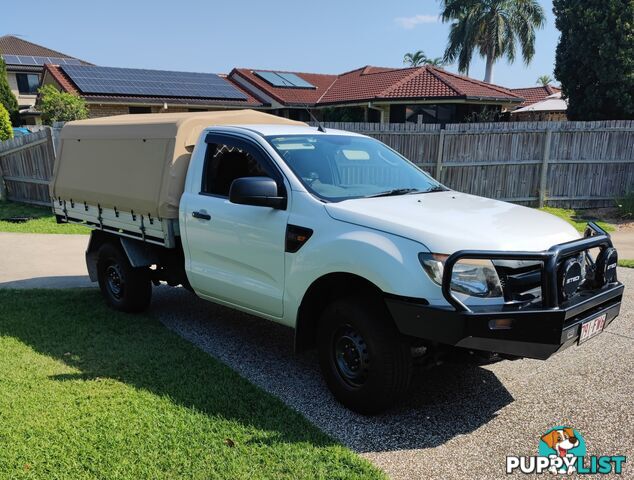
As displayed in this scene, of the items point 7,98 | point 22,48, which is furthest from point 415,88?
point 22,48

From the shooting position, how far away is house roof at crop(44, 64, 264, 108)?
77.2ft

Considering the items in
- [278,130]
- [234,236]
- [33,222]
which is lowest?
[33,222]

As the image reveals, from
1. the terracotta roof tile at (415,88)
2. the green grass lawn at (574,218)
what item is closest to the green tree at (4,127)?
the terracotta roof tile at (415,88)

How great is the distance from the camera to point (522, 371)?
455cm

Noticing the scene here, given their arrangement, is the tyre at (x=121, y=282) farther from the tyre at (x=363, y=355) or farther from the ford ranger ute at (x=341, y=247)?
the tyre at (x=363, y=355)

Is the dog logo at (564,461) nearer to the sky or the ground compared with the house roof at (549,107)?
nearer to the ground

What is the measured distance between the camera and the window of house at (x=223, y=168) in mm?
4809

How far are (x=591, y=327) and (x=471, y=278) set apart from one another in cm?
98

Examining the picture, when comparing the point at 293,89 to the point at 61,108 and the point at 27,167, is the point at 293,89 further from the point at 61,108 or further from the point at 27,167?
the point at 27,167

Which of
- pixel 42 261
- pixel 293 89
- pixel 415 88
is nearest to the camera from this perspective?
pixel 42 261

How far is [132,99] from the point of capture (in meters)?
24.0

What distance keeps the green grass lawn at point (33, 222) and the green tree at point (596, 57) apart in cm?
1762

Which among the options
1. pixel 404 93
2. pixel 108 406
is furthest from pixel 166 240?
pixel 404 93

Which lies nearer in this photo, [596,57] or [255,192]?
[255,192]
